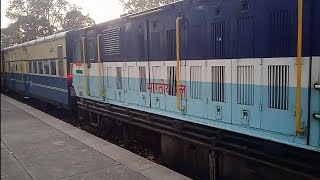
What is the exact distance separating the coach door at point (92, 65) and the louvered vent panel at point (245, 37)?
4.89 m

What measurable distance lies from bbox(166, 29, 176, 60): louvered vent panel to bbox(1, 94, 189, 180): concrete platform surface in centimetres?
195

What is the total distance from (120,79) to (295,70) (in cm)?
464

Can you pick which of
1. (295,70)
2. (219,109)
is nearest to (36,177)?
(219,109)

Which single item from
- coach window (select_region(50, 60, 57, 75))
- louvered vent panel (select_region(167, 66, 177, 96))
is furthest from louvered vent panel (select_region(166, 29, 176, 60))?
coach window (select_region(50, 60, 57, 75))

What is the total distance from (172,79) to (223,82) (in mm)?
1322

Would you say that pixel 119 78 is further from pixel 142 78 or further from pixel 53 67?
pixel 53 67

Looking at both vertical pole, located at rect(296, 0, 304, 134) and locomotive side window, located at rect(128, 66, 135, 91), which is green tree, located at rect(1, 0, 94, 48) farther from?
vertical pole, located at rect(296, 0, 304, 134)

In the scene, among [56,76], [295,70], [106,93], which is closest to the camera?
[295,70]

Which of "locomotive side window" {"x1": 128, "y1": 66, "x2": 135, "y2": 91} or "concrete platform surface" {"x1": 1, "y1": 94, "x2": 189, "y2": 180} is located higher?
"locomotive side window" {"x1": 128, "y1": 66, "x2": 135, "y2": 91}

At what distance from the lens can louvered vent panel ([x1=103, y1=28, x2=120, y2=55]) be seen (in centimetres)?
733

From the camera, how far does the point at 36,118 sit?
10.9 m

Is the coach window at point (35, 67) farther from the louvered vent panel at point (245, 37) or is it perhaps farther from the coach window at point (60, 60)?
the louvered vent panel at point (245, 37)

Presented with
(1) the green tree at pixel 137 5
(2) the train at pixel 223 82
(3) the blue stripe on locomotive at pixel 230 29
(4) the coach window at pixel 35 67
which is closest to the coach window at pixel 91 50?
(2) the train at pixel 223 82

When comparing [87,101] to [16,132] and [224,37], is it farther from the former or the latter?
[224,37]
